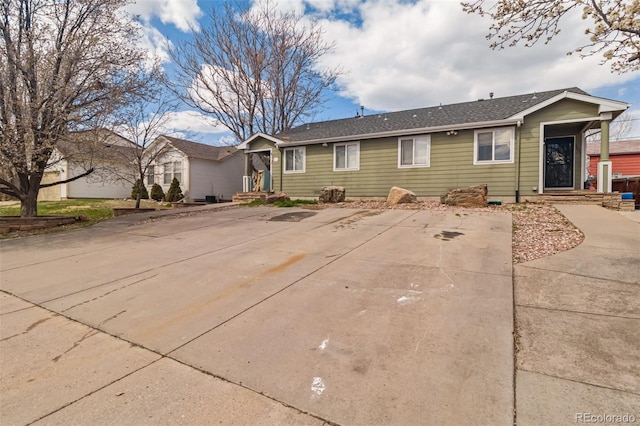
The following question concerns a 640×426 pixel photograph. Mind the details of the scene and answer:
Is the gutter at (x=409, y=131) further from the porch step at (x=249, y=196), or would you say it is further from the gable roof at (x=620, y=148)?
the gable roof at (x=620, y=148)

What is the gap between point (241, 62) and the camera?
1844 cm

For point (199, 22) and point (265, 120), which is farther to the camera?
point (265, 120)

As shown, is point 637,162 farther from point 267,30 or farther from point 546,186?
point 267,30

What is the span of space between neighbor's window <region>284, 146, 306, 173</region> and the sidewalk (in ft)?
39.1

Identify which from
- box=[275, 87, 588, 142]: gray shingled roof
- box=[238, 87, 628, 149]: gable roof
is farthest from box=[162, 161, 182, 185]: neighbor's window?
box=[275, 87, 588, 142]: gray shingled roof

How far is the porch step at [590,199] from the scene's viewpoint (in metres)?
9.10

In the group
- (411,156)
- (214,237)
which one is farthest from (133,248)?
(411,156)

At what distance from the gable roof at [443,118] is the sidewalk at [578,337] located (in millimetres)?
7586

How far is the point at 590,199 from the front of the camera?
9906 mm

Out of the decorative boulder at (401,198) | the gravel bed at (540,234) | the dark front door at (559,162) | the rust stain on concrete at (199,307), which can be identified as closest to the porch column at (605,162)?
the dark front door at (559,162)

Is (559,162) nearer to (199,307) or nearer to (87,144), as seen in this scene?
(199,307)

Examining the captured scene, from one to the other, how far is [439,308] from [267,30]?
19518 millimetres

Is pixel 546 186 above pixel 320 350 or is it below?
above

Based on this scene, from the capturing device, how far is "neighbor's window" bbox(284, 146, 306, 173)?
1535cm
